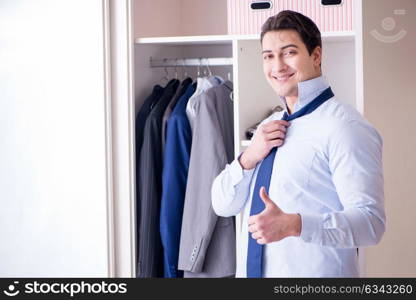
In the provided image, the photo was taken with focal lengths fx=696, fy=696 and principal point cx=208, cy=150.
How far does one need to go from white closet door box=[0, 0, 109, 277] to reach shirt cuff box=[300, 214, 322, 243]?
1.31 meters

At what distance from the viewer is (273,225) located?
158cm

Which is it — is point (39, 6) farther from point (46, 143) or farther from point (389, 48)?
point (389, 48)

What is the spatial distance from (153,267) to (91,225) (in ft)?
0.99

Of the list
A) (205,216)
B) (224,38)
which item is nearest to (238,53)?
(224,38)

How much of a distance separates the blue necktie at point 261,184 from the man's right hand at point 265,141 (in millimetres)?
23

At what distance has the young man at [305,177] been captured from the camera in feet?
5.26

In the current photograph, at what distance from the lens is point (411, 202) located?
249cm

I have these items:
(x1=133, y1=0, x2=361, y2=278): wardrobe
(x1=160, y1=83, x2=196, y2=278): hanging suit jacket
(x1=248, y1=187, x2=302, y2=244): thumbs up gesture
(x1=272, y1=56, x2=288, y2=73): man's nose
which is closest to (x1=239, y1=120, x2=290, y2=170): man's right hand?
(x1=272, y1=56, x2=288, y2=73): man's nose

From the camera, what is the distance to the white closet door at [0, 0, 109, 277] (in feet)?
9.02

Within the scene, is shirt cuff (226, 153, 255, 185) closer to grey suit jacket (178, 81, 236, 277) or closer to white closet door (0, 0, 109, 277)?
grey suit jacket (178, 81, 236, 277)

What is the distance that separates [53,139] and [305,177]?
4.49 ft

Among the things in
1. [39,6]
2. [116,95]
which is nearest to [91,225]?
[116,95]

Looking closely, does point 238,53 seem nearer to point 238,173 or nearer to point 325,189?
point 238,173

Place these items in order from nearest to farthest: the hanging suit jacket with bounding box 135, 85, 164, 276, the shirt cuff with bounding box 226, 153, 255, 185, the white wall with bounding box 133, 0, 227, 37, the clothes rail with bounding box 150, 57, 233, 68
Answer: the shirt cuff with bounding box 226, 153, 255, 185, the hanging suit jacket with bounding box 135, 85, 164, 276, the clothes rail with bounding box 150, 57, 233, 68, the white wall with bounding box 133, 0, 227, 37
